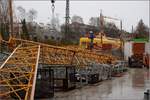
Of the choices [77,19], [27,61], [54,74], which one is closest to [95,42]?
[54,74]

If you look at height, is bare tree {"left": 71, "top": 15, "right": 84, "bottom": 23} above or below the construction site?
above

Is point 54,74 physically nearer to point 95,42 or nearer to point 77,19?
point 95,42

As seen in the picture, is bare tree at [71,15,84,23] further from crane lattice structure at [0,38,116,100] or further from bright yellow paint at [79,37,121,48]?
crane lattice structure at [0,38,116,100]

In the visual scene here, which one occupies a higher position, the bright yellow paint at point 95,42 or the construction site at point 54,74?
the bright yellow paint at point 95,42

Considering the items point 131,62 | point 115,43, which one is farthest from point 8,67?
point 115,43

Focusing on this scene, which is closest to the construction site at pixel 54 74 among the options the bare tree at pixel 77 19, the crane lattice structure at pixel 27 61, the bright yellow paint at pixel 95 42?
the crane lattice structure at pixel 27 61

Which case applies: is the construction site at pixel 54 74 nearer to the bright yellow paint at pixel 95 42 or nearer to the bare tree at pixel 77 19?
the bright yellow paint at pixel 95 42

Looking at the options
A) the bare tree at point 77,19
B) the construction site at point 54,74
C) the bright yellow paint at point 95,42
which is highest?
the bare tree at point 77,19

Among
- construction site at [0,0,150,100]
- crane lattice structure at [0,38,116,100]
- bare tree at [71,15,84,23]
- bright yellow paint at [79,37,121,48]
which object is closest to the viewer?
crane lattice structure at [0,38,116,100]

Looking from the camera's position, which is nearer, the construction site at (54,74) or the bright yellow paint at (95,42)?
the construction site at (54,74)

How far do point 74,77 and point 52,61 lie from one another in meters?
2.18

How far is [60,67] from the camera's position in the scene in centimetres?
2100

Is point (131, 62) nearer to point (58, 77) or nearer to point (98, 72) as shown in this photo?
point (98, 72)

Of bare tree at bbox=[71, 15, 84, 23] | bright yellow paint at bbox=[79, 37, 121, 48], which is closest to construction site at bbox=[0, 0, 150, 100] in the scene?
bright yellow paint at bbox=[79, 37, 121, 48]
